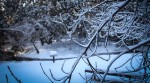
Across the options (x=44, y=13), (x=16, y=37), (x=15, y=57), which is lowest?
(x=15, y=57)

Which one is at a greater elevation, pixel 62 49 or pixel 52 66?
pixel 52 66

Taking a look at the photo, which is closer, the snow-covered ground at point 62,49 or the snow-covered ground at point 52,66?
the snow-covered ground at point 52,66

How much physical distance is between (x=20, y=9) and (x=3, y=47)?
308cm

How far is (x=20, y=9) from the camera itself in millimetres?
16062

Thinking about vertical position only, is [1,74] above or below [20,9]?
below

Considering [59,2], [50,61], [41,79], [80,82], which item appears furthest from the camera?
[59,2]

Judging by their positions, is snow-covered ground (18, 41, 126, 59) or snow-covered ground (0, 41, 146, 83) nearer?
snow-covered ground (0, 41, 146, 83)

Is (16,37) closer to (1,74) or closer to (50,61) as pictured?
(50,61)

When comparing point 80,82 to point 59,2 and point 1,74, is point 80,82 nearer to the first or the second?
point 1,74

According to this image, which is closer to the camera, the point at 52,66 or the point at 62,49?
the point at 52,66

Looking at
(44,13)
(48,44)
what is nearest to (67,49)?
(48,44)

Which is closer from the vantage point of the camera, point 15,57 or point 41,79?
point 41,79

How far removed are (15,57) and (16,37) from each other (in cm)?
169

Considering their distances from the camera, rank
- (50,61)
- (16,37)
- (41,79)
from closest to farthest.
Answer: (41,79), (50,61), (16,37)
